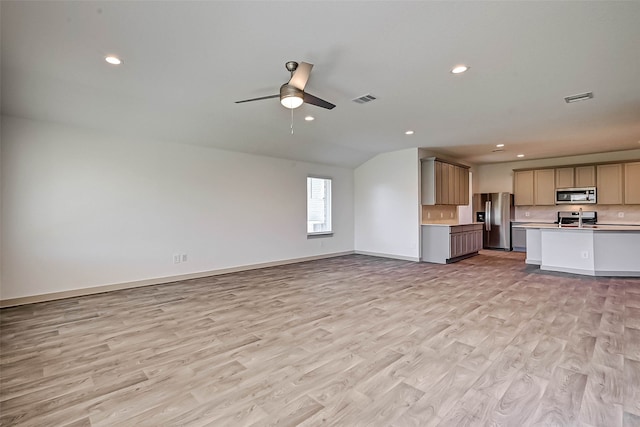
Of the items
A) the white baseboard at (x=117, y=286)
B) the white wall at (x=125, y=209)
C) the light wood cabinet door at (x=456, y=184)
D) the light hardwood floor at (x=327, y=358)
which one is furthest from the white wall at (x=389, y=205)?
the light hardwood floor at (x=327, y=358)

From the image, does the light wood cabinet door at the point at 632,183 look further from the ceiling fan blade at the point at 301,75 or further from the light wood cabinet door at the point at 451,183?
the ceiling fan blade at the point at 301,75

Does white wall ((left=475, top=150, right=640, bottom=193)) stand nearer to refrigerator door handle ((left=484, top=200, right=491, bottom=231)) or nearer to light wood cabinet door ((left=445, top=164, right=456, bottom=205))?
refrigerator door handle ((left=484, top=200, right=491, bottom=231))

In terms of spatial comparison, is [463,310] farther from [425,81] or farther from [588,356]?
[425,81]

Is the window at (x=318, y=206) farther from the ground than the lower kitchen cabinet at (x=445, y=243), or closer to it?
farther from the ground

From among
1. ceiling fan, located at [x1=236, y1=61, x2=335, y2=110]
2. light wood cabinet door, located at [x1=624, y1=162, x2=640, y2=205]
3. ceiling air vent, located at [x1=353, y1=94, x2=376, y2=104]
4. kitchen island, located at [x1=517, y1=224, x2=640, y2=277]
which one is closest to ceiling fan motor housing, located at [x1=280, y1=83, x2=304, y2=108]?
ceiling fan, located at [x1=236, y1=61, x2=335, y2=110]

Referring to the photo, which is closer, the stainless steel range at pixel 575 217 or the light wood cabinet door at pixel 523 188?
the stainless steel range at pixel 575 217

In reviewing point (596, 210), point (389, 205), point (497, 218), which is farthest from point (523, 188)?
point (389, 205)

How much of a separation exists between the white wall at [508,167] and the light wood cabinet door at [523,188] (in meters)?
0.38

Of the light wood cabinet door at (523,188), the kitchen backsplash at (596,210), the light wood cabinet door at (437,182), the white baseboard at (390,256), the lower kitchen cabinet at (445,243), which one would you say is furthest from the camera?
the light wood cabinet door at (523,188)

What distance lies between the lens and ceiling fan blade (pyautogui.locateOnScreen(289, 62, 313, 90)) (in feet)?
9.24

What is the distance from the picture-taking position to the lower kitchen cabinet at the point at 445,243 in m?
6.86

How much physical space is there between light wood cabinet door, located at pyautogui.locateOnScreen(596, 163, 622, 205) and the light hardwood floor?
4358mm

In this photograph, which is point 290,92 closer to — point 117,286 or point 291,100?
point 291,100

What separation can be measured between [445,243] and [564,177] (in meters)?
4.33
